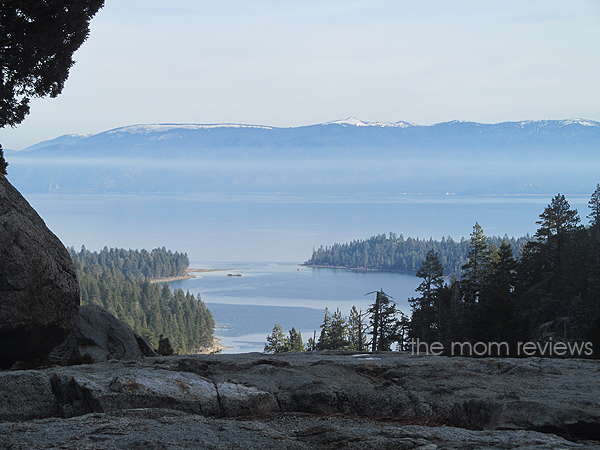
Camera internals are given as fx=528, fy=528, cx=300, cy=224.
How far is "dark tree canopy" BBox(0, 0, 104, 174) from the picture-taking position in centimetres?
1308

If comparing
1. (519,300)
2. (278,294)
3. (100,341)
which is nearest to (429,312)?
(519,300)

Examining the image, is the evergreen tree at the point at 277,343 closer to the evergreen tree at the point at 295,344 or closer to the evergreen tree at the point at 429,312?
the evergreen tree at the point at 295,344

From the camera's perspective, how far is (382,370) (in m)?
9.35

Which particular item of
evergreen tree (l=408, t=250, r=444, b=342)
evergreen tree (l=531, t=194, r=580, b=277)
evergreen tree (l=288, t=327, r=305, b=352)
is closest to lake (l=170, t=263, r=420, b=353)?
evergreen tree (l=288, t=327, r=305, b=352)

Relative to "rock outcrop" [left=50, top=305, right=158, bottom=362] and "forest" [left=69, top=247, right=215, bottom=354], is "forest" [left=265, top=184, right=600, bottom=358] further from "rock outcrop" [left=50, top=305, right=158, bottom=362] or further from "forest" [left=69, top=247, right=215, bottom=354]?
"forest" [left=69, top=247, right=215, bottom=354]

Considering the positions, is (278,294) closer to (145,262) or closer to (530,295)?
(145,262)

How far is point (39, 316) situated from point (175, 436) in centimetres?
512

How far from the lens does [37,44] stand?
13570 millimetres

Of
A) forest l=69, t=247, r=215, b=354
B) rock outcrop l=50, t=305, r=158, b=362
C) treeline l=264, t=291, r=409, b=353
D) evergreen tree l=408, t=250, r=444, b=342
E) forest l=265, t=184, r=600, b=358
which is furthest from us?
forest l=69, t=247, r=215, b=354

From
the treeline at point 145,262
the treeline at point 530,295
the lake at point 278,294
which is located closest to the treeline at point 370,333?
the treeline at point 530,295

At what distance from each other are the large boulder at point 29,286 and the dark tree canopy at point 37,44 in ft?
17.9

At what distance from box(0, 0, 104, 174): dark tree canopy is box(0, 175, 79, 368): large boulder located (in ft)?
17.9

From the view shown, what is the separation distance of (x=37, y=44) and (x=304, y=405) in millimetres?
11562

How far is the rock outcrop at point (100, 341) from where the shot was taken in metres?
14.6
